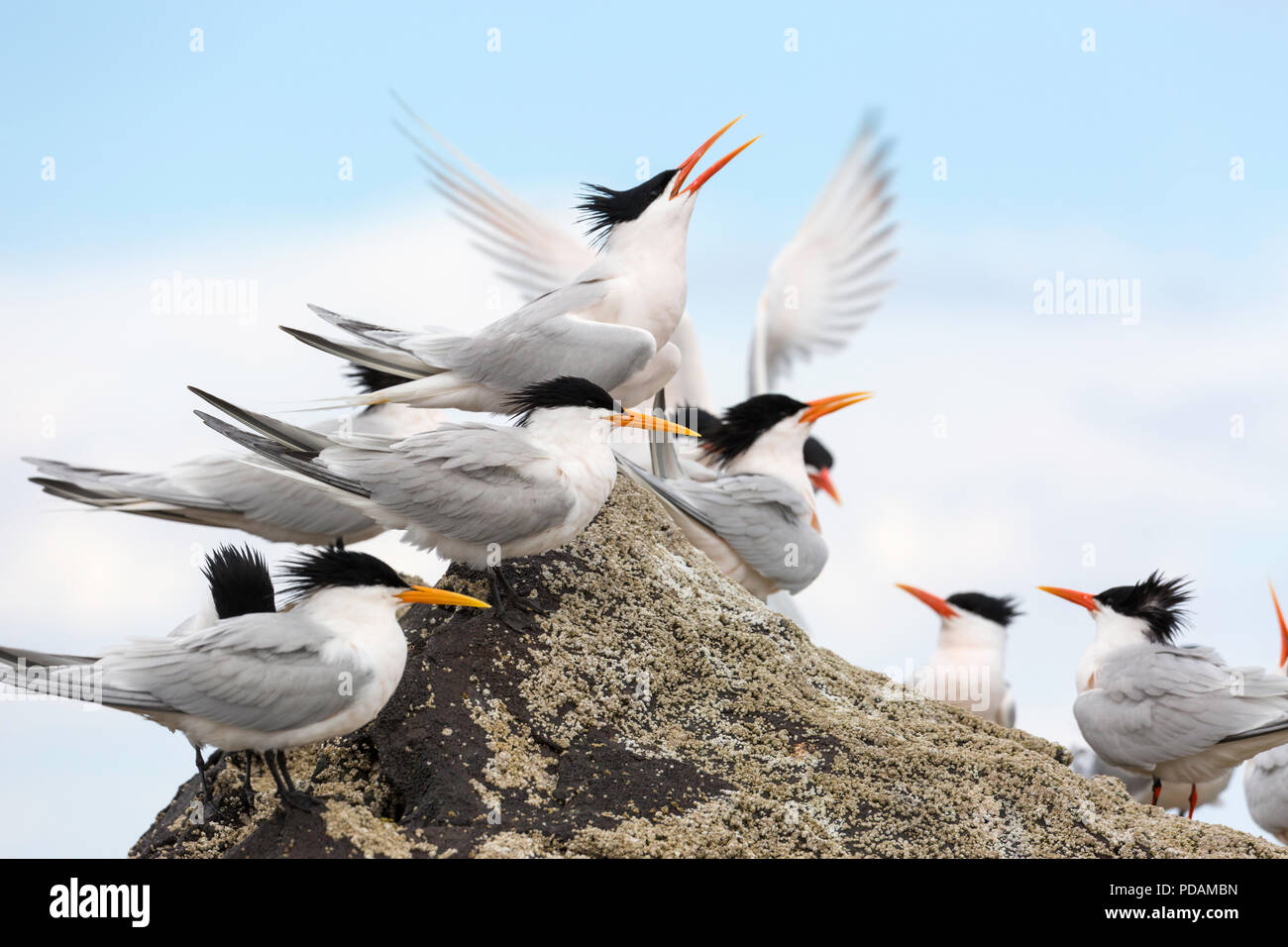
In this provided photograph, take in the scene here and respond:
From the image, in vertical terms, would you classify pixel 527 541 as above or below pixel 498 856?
above

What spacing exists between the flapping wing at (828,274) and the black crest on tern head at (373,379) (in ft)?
14.8

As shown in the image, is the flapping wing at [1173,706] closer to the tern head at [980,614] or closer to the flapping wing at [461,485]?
the tern head at [980,614]

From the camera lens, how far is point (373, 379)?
581cm

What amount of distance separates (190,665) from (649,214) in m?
3.26

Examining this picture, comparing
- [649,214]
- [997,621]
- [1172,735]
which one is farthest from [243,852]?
[997,621]

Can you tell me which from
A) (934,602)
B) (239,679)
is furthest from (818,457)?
(239,679)

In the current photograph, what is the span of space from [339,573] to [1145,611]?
163 inches

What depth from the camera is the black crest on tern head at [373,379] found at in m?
5.76

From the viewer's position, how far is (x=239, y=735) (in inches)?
150

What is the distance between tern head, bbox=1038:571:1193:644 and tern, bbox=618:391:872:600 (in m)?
1.48

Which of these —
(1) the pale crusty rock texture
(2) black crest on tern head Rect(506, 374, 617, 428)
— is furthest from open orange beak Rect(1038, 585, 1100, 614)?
(2) black crest on tern head Rect(506, 374, 617, 428)

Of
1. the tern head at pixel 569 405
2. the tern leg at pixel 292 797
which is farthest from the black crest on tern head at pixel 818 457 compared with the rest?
the tern leg at pixel 292 797
